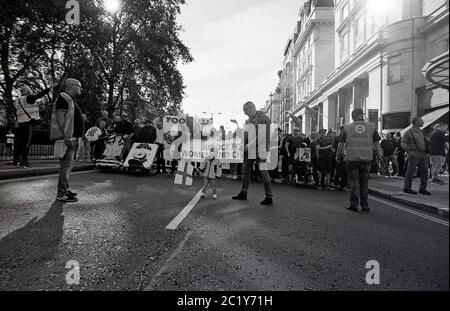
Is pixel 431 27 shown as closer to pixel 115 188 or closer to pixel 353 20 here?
pixel 115 188

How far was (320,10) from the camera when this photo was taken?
1801 inches

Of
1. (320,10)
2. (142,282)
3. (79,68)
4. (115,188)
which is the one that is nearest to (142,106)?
(79,68)

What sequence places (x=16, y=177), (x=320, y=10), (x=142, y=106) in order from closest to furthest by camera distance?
1. (x=16, y=177)
2. (x=142, y=106)
3. (x=320, y=10)

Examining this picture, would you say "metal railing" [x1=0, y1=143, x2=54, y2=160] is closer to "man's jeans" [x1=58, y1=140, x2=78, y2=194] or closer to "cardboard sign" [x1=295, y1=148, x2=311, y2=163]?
"man's jeans" [x1=58, y1=140, x2=78, y2=194]

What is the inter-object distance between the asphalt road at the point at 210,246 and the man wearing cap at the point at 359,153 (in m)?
0.46

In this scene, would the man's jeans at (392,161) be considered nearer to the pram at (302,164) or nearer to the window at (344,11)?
the pram at (302,164)

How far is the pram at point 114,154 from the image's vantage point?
10.6 m

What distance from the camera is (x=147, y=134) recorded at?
38.1 feet

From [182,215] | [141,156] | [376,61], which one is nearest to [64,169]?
[182,215]

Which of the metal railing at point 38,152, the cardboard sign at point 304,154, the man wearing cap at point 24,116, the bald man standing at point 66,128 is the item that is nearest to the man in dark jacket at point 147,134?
the man wearing cap at point 24,116

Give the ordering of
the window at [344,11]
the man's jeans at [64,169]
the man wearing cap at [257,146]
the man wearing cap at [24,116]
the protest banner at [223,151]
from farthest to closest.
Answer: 1. the window at [344,11]
2. the protest banner at [223,151]
3. the man wearing cap at [24,116]
4. the man wearing cap at [257,146]
5. the man's jeans at [64,169]
